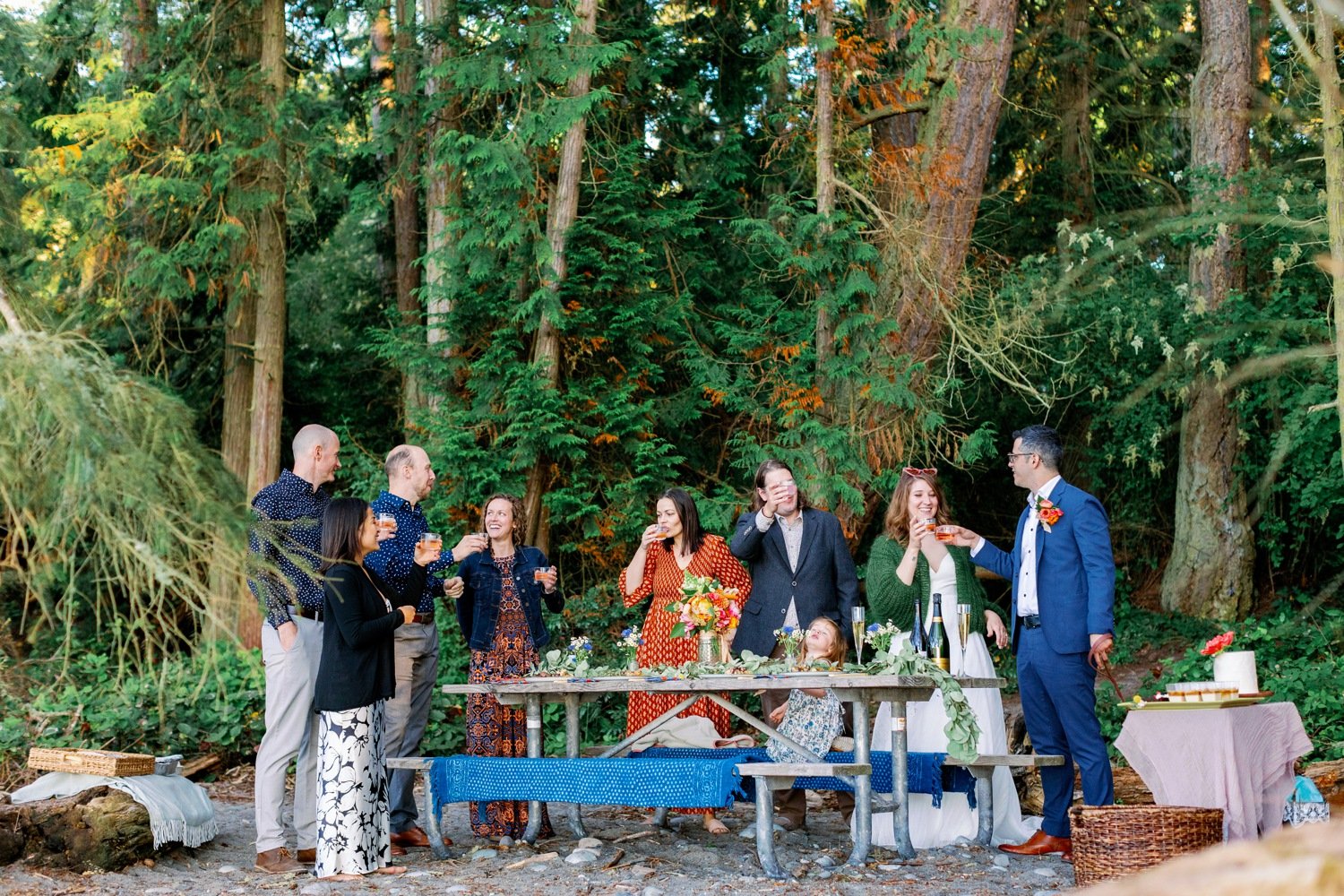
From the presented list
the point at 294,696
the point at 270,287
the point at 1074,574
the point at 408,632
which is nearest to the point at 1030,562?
the point at 1074,574

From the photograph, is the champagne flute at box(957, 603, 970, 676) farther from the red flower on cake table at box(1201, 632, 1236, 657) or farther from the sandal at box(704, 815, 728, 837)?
the sandal at box(704, 815, 728, 837)

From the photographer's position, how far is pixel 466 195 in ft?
36.6

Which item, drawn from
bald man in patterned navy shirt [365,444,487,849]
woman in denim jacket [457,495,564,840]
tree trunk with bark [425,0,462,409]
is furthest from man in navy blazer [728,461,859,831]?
tree trunk with bark [425,0,462,409]

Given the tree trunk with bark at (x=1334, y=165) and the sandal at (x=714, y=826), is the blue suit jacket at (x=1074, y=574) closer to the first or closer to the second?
the tree trunk with bark at (x=1334, y=165)

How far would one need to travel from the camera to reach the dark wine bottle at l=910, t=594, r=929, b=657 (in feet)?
20.0

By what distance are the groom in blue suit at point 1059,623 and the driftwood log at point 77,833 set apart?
3.70 metres

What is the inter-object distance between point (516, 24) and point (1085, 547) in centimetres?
691

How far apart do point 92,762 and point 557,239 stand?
5627mm

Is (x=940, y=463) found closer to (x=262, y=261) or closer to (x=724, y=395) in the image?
(x=724, y=395)

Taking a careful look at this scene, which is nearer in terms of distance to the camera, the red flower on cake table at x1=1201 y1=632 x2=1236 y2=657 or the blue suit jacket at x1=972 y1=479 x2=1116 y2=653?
the red flower on cake table at x1=1201 y1=632 x2=1236 y2=657

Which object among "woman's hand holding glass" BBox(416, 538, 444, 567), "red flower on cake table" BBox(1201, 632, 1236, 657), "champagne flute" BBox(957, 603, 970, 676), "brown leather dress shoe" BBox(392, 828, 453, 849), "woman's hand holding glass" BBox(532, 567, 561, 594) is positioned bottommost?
"brown leather dress shoe" BBox(392, 828, 453, 849)

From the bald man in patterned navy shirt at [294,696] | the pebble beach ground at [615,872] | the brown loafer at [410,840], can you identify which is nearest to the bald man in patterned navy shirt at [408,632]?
the brown loafer at [410,840]

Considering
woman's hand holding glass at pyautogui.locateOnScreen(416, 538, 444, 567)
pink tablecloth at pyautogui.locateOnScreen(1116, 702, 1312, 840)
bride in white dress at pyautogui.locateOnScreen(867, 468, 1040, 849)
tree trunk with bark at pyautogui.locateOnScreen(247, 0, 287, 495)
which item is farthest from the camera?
tree trunk with bark at pyautogui.locateOnScreen(247, 0, 287, 495)

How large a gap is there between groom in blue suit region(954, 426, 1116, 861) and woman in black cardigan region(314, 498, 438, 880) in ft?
7.85
